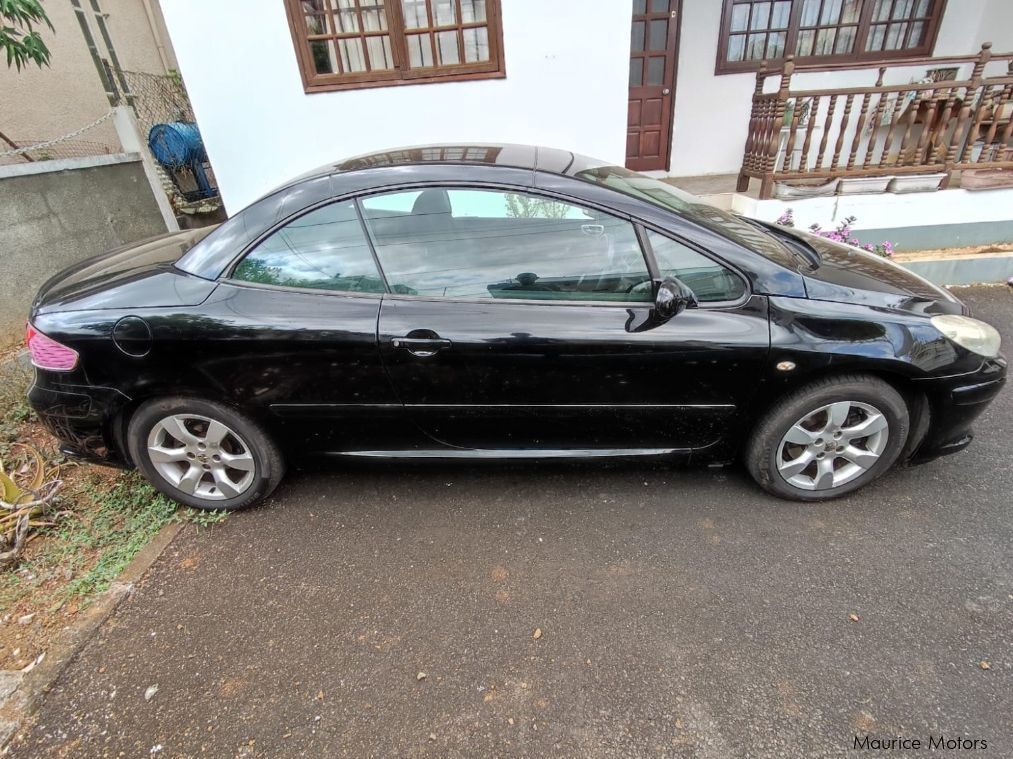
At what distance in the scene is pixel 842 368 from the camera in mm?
2182

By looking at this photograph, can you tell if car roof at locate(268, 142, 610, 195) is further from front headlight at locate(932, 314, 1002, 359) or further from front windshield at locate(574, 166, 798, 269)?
front headlight at locate(932, 314, 1002, 359)

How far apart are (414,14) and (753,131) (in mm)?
3515

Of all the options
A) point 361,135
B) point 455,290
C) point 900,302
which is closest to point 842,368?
point 900,302

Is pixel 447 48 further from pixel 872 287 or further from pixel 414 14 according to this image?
pixel 872 287

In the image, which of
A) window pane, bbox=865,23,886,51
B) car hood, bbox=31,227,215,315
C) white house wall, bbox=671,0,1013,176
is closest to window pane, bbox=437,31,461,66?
car hood, bbox=31,227,215,315

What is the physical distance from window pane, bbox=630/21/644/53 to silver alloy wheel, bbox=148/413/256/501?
255 inches

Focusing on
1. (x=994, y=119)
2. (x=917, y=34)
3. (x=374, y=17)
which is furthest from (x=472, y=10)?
(x=917, y=34)

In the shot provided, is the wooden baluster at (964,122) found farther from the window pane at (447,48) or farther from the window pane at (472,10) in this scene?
the window pane at (447,48)

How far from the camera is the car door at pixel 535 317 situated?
2.12 meters

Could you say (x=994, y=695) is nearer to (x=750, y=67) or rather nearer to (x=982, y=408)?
(x=982, y=408)

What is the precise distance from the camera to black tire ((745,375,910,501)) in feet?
7.26

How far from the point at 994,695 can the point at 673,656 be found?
0.97 metres

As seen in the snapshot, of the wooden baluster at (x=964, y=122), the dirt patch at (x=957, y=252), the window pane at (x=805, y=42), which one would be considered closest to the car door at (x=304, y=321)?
the dirt patch at (x=957, y=252)

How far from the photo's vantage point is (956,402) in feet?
7.37
